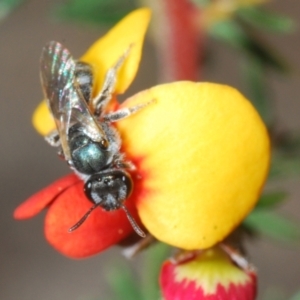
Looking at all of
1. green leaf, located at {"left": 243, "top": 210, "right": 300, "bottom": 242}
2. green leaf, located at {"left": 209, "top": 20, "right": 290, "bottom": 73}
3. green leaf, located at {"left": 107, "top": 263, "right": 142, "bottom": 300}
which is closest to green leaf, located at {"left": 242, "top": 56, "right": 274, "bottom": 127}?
green leaf, located at {"left": 209, "top": 20, "right": 290, "bottom": 73}

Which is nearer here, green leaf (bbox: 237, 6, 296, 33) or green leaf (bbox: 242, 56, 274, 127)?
green leaf (bbox: 237, 6, 296, 33)

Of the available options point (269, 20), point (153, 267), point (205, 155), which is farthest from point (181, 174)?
point (269, 20)

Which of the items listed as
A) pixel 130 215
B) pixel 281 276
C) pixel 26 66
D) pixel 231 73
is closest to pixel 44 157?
pixel 26 66

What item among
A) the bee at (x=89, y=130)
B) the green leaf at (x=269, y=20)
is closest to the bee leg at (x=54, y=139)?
the bee at (x=89, y=130)

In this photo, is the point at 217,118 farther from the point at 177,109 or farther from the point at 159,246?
the point at 159,246

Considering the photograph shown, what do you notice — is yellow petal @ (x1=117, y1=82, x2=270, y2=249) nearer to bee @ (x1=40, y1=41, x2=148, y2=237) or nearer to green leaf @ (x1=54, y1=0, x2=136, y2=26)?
bee @ (x1=40, y1=41, x2=148, y2=237)

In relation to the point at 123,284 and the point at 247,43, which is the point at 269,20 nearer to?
the point at 247,43
